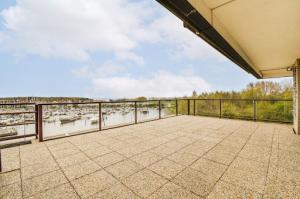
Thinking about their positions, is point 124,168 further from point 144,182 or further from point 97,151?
point 97,151

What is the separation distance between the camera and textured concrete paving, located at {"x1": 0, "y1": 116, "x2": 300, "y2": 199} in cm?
152

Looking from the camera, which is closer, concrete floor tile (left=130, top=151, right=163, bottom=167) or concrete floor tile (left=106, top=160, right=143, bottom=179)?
concrete floor tile (left=106, top=160, right=143, bottom=179)

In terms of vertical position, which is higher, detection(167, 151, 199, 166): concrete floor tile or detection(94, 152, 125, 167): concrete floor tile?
detection(94, 152, 125, 167): concrete floor tile

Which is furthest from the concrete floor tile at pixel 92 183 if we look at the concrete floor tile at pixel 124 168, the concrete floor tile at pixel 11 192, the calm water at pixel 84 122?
the calm water at pixel 84 122

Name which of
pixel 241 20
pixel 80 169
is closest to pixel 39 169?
pixel 80 169

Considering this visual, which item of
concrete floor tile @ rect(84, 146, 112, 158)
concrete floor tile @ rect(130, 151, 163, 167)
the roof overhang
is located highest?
the roof overhang

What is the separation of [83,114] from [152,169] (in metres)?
3.00

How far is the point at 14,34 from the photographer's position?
7453 mm

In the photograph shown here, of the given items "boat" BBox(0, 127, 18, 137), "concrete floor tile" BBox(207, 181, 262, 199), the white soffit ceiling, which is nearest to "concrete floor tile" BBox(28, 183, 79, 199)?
"concrete floor tile" BBox(207, 181, 262, 199)

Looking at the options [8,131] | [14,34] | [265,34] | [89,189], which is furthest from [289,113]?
[14,34]

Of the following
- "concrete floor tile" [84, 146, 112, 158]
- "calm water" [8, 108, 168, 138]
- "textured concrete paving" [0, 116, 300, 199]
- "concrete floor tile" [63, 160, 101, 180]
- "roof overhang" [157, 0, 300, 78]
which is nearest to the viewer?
"textured concrete paving" [0, 116, 300, 199]

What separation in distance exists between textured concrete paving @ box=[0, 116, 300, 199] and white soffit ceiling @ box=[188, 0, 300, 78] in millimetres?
2068

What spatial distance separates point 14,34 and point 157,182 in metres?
10.4

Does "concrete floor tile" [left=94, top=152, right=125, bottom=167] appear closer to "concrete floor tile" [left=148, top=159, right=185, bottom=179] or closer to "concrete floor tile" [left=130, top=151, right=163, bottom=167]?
"concrete floor tile" [left=130, top=151, right=163, bottom=167]
